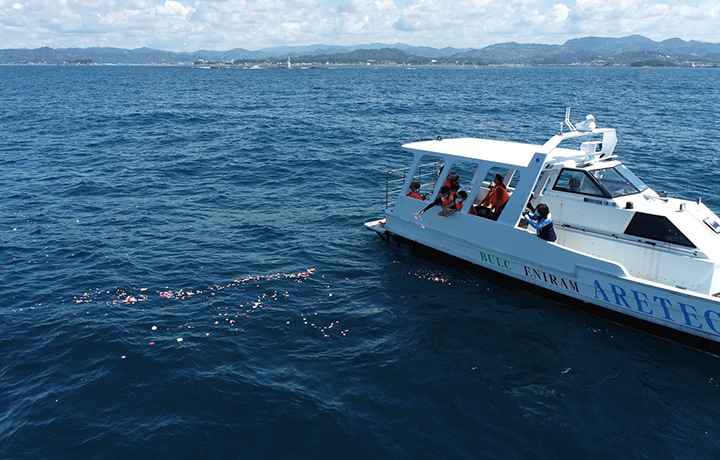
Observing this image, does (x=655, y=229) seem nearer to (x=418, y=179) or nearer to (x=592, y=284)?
(x=592, y=284)

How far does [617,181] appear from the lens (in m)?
12.4

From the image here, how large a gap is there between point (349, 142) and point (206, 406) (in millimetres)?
27313

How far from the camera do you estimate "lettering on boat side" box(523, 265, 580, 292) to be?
1188 cm

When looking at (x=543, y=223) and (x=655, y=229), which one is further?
(x=543, y=223)

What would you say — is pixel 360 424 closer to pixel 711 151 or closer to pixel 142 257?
pixel 142 257

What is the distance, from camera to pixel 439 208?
1449 centimetres

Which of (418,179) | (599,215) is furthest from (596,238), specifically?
(418,179)

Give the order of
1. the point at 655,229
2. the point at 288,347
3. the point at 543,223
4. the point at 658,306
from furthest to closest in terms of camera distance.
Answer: the point at 543,223
the point at 655,229
the point at 288,347
the point at 658,306

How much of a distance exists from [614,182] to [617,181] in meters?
0.11

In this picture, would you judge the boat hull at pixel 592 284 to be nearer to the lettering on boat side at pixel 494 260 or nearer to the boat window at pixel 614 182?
the lettering on boat side at pixel 494 260

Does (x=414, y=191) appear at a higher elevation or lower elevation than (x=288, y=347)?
higher

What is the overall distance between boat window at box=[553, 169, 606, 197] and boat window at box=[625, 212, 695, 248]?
1.04 metres

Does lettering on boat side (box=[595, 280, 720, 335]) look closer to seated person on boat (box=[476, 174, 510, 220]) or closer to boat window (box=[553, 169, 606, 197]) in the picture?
boat window (box=[553, 169, 606, 197])

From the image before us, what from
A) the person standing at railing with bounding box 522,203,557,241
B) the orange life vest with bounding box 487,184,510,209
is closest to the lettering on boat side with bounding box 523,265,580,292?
the person standing at railing with bounding box 522,203,557,241
